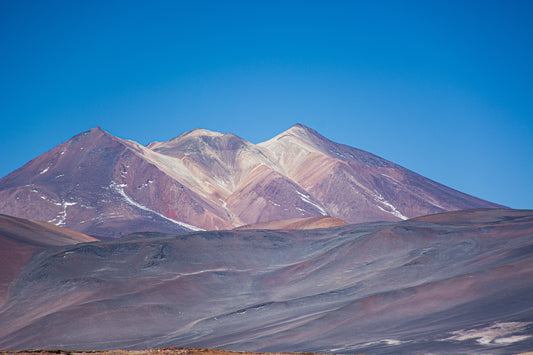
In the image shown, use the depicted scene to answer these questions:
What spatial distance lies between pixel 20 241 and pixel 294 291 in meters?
31.4

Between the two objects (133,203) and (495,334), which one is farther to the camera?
(133,203)

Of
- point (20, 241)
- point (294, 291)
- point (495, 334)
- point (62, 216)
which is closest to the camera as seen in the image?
point (495, 334)

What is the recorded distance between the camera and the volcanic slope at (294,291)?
31020 mm

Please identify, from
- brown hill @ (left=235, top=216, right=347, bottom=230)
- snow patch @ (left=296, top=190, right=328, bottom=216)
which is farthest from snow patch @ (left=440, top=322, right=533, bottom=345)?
snow patch @ (left=296, top=190, right=328, bottom=216)

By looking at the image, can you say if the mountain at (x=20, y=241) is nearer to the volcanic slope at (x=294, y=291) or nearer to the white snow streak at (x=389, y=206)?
the volcanic slope at (x=294, y=291)

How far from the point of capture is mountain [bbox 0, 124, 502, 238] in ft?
411

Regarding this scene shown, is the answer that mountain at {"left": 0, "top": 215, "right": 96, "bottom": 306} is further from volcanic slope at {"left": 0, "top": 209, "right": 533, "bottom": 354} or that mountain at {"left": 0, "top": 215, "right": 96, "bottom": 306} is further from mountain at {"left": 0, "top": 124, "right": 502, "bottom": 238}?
mountain at {"left": 0, "top": 124, "right": 502, "bottom": 238}

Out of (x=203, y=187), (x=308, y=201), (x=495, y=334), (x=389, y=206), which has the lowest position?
(x=495, y=334)

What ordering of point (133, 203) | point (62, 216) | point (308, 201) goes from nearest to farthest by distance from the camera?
point (62, 216), point (133, 203), point (308, 201)

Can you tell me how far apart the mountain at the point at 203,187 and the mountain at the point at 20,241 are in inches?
1408

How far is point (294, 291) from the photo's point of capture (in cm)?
5106

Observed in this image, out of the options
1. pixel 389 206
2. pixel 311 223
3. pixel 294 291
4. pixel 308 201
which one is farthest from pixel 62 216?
pixel 294 291

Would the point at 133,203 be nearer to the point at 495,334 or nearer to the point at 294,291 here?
the point at 294,291

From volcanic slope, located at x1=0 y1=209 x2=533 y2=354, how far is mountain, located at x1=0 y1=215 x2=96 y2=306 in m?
1.29
